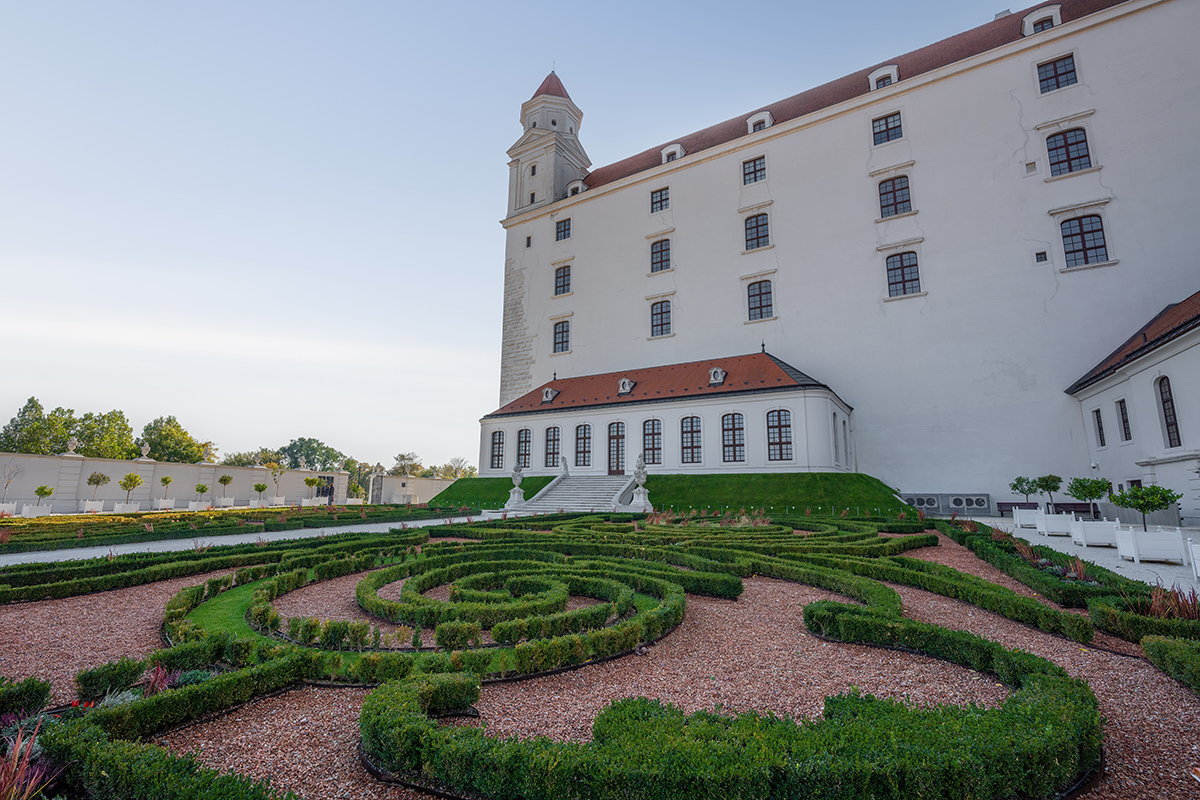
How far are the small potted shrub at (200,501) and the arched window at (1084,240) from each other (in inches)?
2073

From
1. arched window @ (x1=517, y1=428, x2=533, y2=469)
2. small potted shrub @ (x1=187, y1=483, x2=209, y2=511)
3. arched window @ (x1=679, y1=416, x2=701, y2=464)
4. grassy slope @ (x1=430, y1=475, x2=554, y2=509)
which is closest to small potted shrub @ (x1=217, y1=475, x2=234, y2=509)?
small potted shrub @ (x1=187, y1=483, x2=209, y2=511)

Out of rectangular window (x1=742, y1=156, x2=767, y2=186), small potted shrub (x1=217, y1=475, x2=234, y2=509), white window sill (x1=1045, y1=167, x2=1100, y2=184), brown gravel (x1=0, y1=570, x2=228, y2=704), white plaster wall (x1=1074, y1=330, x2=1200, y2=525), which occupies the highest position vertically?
rectangular window (x1=742, y1=156, x2=767, y2=186)

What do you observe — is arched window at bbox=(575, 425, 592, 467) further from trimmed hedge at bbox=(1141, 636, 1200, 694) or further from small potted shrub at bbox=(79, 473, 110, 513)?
trimmed hedge at bbox=(1141, 636, 1200, 694)

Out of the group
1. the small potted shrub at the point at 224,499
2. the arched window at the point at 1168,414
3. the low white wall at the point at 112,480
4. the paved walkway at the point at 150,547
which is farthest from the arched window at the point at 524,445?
the arched window at the point at 1168,414

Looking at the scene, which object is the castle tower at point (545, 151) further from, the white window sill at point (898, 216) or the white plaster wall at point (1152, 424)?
the white plaster wall at point (1152, 424)

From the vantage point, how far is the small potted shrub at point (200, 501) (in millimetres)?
36781

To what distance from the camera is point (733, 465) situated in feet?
95.2

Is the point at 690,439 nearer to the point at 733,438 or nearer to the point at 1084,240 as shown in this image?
the point at 733,438

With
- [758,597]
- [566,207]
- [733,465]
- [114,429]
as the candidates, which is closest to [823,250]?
[733,465]

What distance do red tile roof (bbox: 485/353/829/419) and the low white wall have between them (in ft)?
73.9

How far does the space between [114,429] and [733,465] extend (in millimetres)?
72581

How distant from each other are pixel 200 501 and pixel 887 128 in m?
51.9

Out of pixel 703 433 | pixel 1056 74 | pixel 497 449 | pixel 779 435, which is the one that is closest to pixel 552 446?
pixel 497 449

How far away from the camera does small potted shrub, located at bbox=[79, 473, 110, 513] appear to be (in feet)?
104
